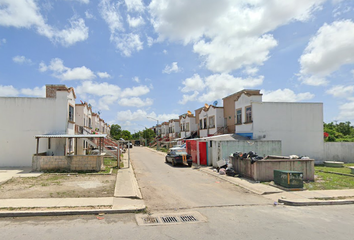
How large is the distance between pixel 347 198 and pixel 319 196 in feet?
3.50

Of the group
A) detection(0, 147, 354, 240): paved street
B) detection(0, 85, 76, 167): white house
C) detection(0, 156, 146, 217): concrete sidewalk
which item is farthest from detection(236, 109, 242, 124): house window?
detection(0, 156, 146, 217): concrete sidewalk

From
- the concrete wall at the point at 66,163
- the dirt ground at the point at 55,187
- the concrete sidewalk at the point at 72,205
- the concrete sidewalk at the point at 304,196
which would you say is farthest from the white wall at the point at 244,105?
the concrete sidewalk at the point at 72,205

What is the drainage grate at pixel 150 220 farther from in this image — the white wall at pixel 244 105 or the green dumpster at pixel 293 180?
the white wall at pixel 244 105

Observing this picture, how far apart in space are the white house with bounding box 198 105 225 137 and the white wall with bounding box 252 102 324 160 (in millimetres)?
7484

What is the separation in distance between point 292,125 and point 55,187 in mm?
22477

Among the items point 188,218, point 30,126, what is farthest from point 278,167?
point 30,126

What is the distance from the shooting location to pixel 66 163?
1698cm

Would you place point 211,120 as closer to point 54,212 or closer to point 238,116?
point 238,116

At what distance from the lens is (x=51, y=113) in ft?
65.1

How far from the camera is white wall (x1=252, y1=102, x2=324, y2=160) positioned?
23578 mm

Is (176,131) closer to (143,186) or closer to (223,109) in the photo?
(223,109)

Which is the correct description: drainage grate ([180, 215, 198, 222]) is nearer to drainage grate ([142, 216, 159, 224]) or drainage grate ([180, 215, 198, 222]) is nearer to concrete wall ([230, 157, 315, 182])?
drainage grate ([142, 216, 159, 224])

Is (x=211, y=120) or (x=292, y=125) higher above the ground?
(x=211, y=120)

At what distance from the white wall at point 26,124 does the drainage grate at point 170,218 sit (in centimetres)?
1509
